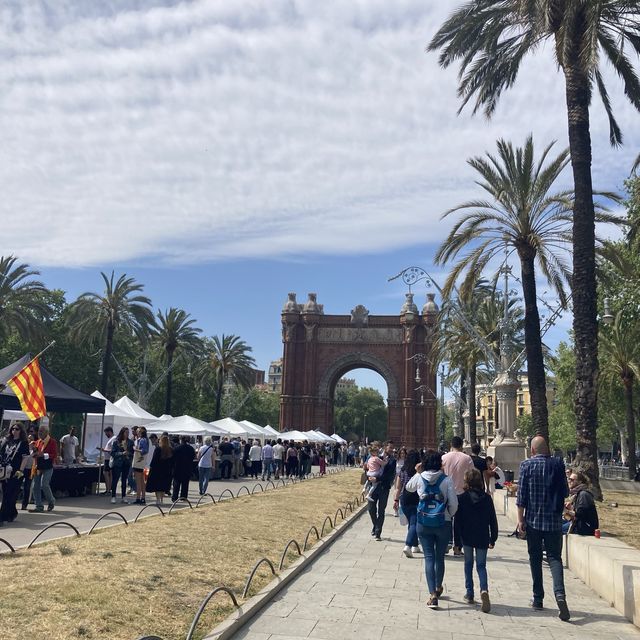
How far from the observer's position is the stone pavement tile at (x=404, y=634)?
587 centimetres

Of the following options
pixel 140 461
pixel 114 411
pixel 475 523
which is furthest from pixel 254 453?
pixel 475 523

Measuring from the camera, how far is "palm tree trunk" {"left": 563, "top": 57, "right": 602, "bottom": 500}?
571 inches

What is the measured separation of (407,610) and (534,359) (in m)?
14.2

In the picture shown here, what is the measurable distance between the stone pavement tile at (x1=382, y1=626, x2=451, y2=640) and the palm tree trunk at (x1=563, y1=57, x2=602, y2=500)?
971 cm

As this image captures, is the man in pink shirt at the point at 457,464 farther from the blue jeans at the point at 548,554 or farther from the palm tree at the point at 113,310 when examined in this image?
the palm tree at the point at 113,310

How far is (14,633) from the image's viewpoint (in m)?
5.10

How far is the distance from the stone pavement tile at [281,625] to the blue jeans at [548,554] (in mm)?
2518

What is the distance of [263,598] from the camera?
6809 mm

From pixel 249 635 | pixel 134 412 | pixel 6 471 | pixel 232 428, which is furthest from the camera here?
pixel 232 428

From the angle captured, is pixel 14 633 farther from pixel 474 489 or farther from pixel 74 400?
pixel 74 400

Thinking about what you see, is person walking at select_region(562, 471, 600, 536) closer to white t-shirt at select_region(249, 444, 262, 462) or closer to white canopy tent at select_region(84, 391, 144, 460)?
white canopy tent at select_region(84, 391, 144, 460)

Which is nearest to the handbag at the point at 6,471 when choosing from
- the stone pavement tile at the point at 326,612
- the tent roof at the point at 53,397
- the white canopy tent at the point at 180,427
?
Answer: the tent roof at the point at 53,397

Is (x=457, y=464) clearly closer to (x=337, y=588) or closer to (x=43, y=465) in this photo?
(x=337, y=588)

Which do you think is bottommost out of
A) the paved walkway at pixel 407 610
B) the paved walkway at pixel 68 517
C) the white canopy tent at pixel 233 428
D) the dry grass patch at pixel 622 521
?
the paved walkway at pixel 407 610
